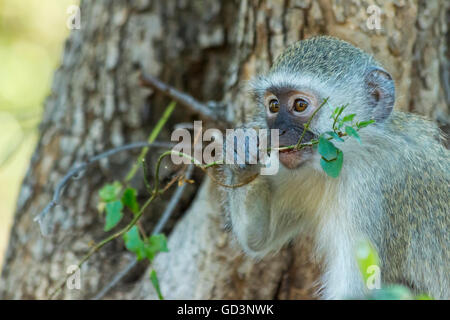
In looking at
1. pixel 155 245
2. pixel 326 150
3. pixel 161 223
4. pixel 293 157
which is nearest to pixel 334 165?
pixel 326 150

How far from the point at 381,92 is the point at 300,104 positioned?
44cm

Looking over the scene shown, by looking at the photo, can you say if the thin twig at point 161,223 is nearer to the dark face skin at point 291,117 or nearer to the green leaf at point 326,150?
the dark face skin at point 291,117

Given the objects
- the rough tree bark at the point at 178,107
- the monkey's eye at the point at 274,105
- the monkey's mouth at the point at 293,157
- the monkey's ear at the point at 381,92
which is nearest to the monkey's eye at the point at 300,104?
the monkey's eye at the point at 274,105

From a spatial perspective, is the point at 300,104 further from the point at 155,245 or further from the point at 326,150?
the point at 155,245

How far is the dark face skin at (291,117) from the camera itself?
127 inches

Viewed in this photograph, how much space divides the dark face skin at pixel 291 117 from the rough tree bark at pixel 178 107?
0.80 meters

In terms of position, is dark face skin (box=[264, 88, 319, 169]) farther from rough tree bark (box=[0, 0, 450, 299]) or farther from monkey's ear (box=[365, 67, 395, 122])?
rough tree bark (box=[0, 0, 450, 299])

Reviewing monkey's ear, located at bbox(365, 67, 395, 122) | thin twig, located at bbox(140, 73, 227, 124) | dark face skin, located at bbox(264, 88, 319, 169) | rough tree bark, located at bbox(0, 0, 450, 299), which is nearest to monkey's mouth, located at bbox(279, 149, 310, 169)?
dark face skin, located at bbox(264, 88, 319, 169)

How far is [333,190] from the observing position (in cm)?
346

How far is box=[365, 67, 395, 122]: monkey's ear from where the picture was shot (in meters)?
3.36

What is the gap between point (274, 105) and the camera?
3512 mm

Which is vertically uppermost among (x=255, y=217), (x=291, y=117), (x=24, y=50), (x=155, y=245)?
(x=24, y=50)

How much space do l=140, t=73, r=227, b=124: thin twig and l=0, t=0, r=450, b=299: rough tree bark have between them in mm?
90
